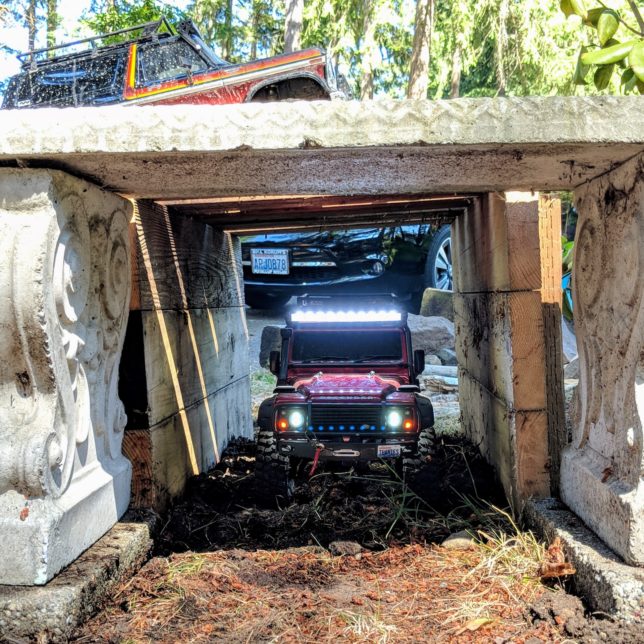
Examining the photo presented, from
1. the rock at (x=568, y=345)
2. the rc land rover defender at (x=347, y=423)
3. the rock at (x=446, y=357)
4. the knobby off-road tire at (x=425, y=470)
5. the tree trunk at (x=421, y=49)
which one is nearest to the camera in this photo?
the knobby off-road tire at (x=425, y=470)

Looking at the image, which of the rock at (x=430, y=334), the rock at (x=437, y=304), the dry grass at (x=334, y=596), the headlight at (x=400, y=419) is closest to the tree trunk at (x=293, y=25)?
the rock at (x=437, y=304)

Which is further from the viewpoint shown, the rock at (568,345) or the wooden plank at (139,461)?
the rock at (568,345)

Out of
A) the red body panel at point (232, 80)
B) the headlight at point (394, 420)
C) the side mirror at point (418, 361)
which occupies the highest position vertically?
the red body panel at point (232, 80)

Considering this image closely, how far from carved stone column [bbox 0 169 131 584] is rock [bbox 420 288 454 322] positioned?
8.74 metres

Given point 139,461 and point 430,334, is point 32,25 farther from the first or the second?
point 139,461

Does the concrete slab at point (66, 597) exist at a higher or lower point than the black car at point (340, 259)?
lower

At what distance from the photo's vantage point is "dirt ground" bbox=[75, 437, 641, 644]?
2.94m

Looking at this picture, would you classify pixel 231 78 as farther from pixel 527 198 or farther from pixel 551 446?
pixel 551 446

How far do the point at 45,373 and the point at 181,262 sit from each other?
2329mm

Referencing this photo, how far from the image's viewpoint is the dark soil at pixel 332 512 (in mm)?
4105

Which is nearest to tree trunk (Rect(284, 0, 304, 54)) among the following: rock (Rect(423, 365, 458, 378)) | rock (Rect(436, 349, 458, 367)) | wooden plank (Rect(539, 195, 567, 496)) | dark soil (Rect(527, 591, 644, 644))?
rock (Rect(436, 349, 458, 367))

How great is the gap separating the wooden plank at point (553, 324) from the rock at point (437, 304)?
744cm

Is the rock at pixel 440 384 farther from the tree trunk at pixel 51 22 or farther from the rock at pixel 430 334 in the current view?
the tree trunk at pixel 51 22

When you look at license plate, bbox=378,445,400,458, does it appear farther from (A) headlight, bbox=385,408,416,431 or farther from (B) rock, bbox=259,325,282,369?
(B) rock, bbox=259,325,282,369
